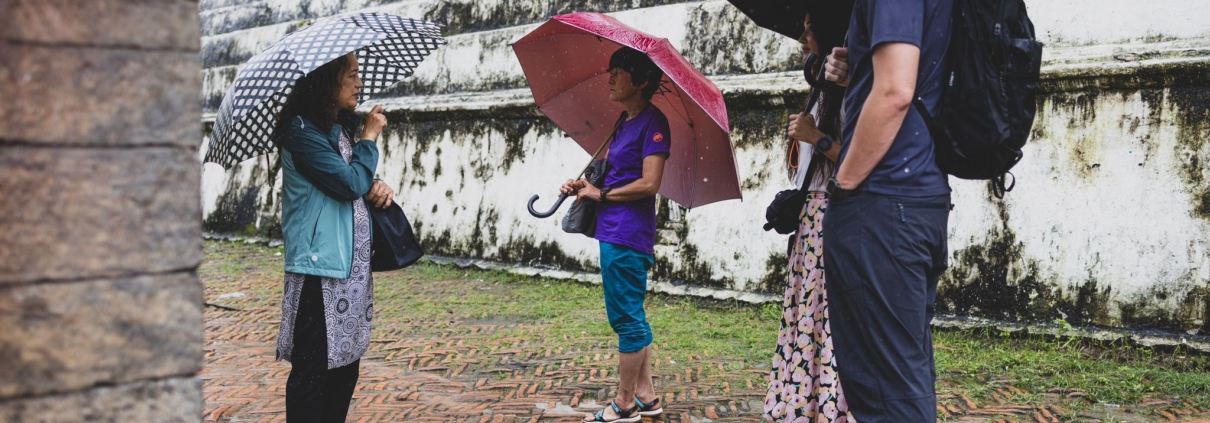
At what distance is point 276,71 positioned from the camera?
10.9 ft

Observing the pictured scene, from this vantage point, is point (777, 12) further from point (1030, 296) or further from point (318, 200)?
point (1030, 296)

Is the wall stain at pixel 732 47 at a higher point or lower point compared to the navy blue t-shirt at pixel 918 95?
higher

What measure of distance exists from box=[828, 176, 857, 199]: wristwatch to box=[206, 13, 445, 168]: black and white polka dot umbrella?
1.77 metres

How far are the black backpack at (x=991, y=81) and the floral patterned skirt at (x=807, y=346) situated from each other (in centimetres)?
93

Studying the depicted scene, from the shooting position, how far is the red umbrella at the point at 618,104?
4035 mm

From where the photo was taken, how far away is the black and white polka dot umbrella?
129 inches

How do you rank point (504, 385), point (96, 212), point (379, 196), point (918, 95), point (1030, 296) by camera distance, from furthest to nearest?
point (1030, 296) < point (504, 385) < point (379, 196) < point (918, 95) < point (96, 212)

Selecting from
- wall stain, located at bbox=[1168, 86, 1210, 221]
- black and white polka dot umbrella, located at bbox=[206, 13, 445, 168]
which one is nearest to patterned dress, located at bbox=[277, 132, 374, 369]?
black and white polka dot umbrella, located at bbox=[206, 13, 445, 168]

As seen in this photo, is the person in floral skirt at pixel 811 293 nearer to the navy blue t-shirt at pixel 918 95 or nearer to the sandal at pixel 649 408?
the navy blue t-shirt at pixel 918 95

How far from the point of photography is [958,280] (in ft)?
21.3

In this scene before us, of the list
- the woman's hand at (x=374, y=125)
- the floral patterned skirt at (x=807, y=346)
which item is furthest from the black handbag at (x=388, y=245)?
the floral patterned skirt at (x=807, y=346)

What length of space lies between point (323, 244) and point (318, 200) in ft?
0.57

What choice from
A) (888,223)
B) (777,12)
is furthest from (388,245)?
(888,223)

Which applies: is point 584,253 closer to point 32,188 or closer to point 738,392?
point 738,392
